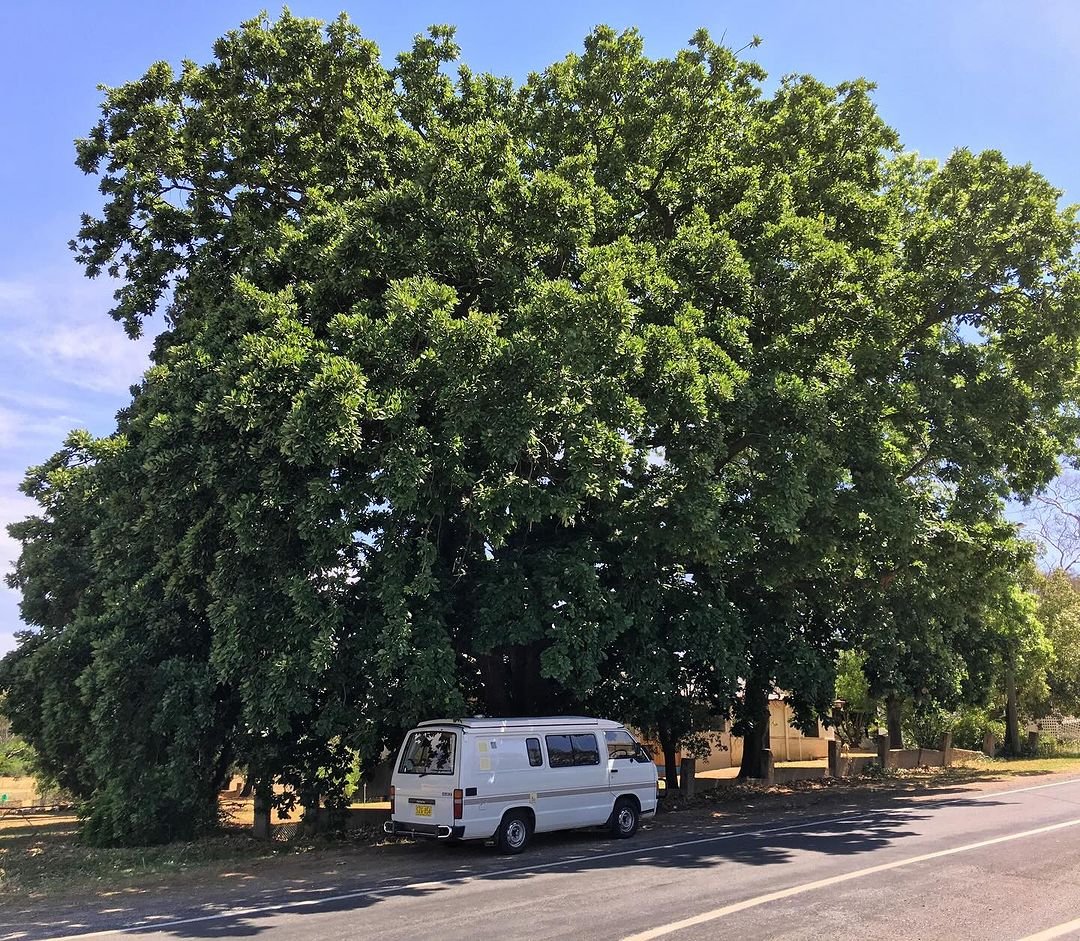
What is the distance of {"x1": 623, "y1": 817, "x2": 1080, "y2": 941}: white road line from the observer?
24.0 feet

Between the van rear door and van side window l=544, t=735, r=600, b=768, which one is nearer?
the van rear door

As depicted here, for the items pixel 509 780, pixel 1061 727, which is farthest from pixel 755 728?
pixel 1061 727

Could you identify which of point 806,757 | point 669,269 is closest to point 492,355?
point 669,269

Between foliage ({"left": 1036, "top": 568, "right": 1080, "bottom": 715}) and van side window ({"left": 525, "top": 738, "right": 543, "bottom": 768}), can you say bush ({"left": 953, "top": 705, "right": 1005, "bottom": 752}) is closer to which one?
foliage ({"left": 1036, "top": 568, "right": 1080, "bottom": 715})

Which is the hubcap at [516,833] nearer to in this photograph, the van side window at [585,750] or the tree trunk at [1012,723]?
the van side window at [585,750]

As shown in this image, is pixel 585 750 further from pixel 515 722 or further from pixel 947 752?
pixel 947 752

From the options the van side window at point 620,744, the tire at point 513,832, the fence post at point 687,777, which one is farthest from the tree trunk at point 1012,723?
the tire at point 513,832

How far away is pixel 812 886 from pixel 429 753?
577cm

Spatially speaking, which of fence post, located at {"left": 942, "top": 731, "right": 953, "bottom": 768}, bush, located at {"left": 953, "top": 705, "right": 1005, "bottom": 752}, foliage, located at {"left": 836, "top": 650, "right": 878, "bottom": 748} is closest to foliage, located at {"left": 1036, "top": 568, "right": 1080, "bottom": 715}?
bush, located at {"left": 953, "top": 705, "right": 1005, "bottom": 752}

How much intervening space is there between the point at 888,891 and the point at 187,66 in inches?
727

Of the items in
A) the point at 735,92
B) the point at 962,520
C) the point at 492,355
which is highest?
the point at 735,92

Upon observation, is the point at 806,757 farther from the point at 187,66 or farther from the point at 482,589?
the point at 187,66

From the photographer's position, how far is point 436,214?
13000mm

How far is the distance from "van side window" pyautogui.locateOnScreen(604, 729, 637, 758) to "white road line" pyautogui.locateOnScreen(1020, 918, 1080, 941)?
7489mm
